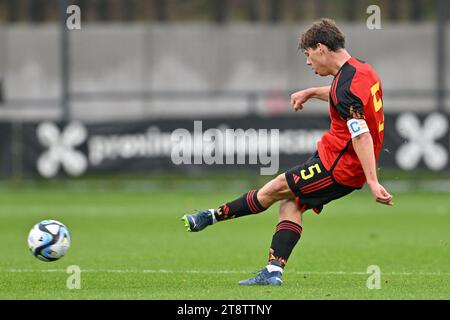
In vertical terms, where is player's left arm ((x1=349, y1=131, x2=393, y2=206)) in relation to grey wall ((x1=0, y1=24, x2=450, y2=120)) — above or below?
below

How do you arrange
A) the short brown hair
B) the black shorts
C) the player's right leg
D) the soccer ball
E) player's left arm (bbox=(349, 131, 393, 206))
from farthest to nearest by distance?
the soccer ball
the player's right leg
the black shorts
the short brown hair
player's left arm (bbox=(349, 131, 393, 206))

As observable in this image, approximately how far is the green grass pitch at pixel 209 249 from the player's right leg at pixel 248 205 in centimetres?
56

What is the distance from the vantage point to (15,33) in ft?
96.9

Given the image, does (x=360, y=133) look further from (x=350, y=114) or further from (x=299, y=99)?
(x=299, y=99)

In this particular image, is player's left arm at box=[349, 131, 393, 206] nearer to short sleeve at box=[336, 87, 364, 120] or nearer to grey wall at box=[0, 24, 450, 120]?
short sleeve at box=[336, 87, 364, 120]

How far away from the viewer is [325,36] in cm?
872

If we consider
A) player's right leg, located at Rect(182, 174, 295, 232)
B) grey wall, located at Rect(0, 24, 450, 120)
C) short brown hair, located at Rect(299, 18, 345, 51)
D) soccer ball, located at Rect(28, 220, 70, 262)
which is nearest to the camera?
short brown hair, located at Rect(299, 18, 345, 51)

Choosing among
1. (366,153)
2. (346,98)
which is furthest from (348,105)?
(366,153)

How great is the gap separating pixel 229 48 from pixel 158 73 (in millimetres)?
2073

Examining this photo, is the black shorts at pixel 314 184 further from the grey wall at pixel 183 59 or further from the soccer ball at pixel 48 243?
the grey wall at pixel 183 59

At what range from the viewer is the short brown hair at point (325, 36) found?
8.72m

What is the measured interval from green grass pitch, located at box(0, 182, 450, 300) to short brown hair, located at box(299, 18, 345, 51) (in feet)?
6.61

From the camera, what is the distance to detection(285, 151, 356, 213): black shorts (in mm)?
8852

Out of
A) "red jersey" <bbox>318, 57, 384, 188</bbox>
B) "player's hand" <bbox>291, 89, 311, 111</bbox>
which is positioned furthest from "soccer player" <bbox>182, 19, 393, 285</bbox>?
"player's hand" <bbox>291, 89, 311, 111</bbox>
